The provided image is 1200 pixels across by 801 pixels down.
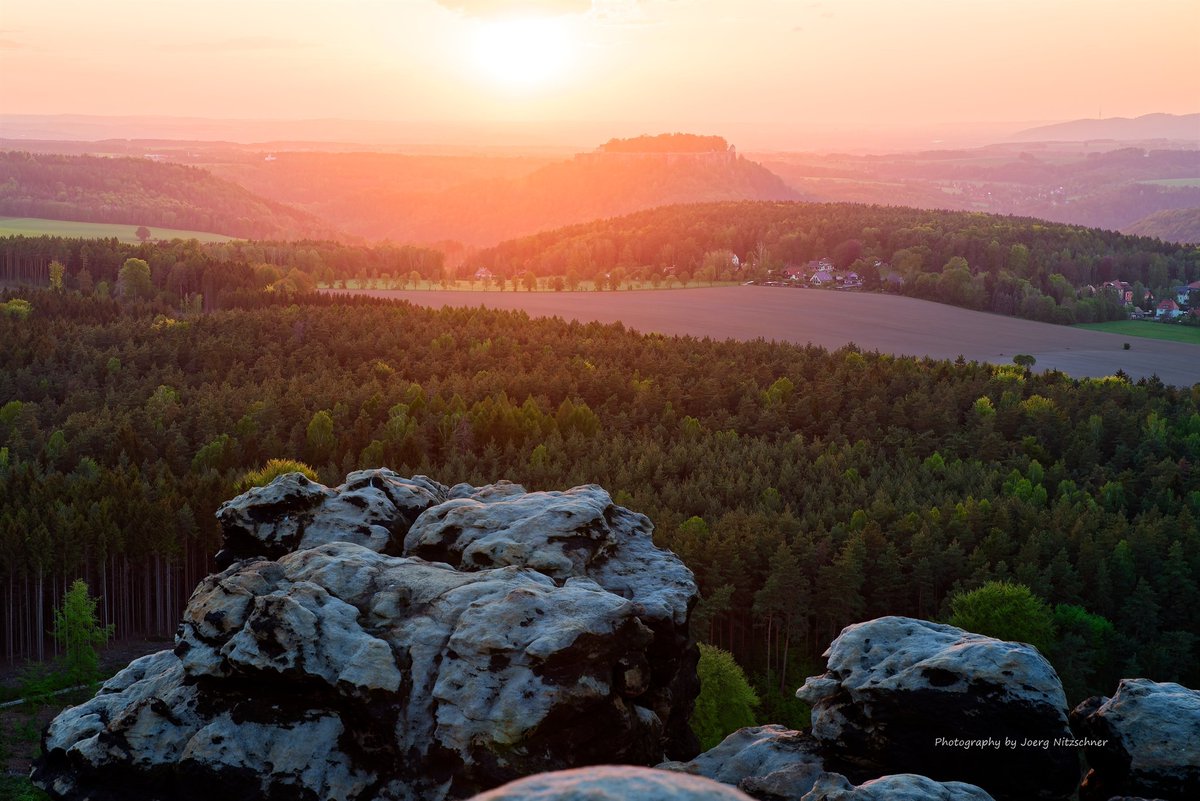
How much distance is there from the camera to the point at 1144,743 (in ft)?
90.1

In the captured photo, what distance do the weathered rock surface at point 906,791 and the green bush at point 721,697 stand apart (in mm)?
39314

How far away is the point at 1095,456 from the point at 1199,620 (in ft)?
135

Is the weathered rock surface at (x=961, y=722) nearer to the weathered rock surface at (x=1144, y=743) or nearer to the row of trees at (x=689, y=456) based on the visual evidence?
the weathered rock surface at (x=1144, y=743)

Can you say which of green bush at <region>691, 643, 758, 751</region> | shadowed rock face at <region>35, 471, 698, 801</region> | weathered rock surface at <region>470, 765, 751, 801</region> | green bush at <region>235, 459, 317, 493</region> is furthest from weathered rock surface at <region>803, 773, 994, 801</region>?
green bush at <region>235, 459, 317, 493</region>

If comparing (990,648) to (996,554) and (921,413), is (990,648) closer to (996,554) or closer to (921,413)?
(996,554)

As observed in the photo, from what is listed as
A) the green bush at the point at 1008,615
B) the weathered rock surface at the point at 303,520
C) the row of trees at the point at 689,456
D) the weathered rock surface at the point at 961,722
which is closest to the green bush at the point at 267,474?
the row of trees at the point at 689,456

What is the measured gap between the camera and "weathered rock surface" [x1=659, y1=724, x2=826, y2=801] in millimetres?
28062

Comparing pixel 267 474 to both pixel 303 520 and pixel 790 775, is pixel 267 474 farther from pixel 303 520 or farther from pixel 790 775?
pixel 790 775

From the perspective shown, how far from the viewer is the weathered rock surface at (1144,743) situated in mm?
26734

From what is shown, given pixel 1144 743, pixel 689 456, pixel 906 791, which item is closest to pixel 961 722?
pixel 1144 743

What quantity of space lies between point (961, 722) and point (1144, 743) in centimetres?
417

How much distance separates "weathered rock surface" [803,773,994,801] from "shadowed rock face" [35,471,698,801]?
6.53 meters

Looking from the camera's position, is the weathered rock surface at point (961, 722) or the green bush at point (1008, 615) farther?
the green bush at point (1008, 615)

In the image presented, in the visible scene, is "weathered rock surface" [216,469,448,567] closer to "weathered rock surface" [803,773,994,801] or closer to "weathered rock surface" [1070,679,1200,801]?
"weathered rock surface" [803,773,994,801]
